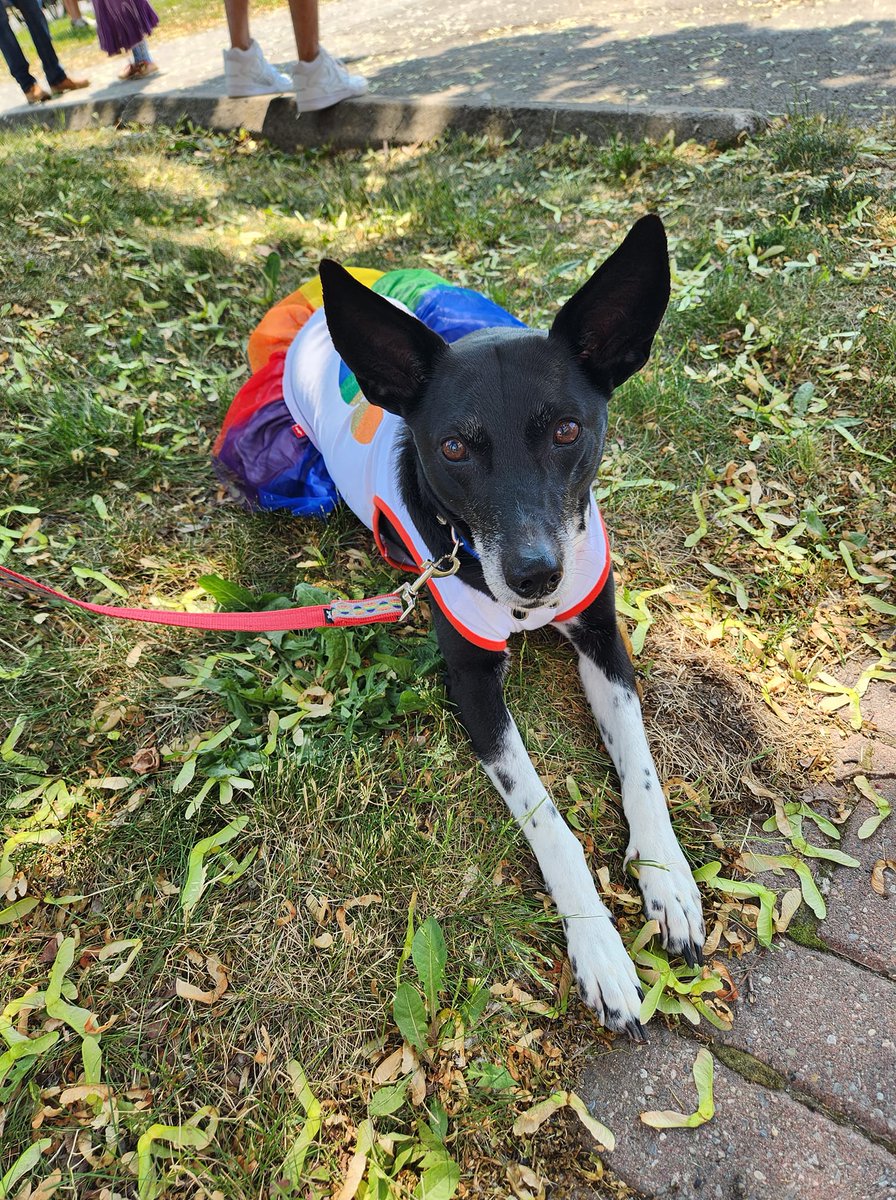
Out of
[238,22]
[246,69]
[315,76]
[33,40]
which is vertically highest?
[33,40]

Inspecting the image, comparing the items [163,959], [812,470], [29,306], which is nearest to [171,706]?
[163,959]

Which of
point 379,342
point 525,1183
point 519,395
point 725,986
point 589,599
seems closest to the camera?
point 525,1183

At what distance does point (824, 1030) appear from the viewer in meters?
1.84

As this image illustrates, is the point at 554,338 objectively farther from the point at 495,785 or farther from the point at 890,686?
the point at 890,686

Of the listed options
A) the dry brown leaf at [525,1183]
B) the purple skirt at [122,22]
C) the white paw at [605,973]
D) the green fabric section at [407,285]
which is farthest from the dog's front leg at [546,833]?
the purple skirt at [122,22]

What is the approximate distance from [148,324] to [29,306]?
736mm

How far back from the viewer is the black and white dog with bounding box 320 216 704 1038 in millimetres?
1977

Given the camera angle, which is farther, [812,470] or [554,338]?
[812,470]

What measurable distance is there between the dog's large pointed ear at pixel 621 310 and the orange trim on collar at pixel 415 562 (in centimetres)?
80

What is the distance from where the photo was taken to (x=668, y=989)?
1955mm

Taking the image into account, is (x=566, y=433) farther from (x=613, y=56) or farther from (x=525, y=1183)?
(x=613, y=56)

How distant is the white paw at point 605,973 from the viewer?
1893 millimetres

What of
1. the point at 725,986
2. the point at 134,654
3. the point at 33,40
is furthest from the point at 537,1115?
the point at 33,40

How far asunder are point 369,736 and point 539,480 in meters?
1.04
